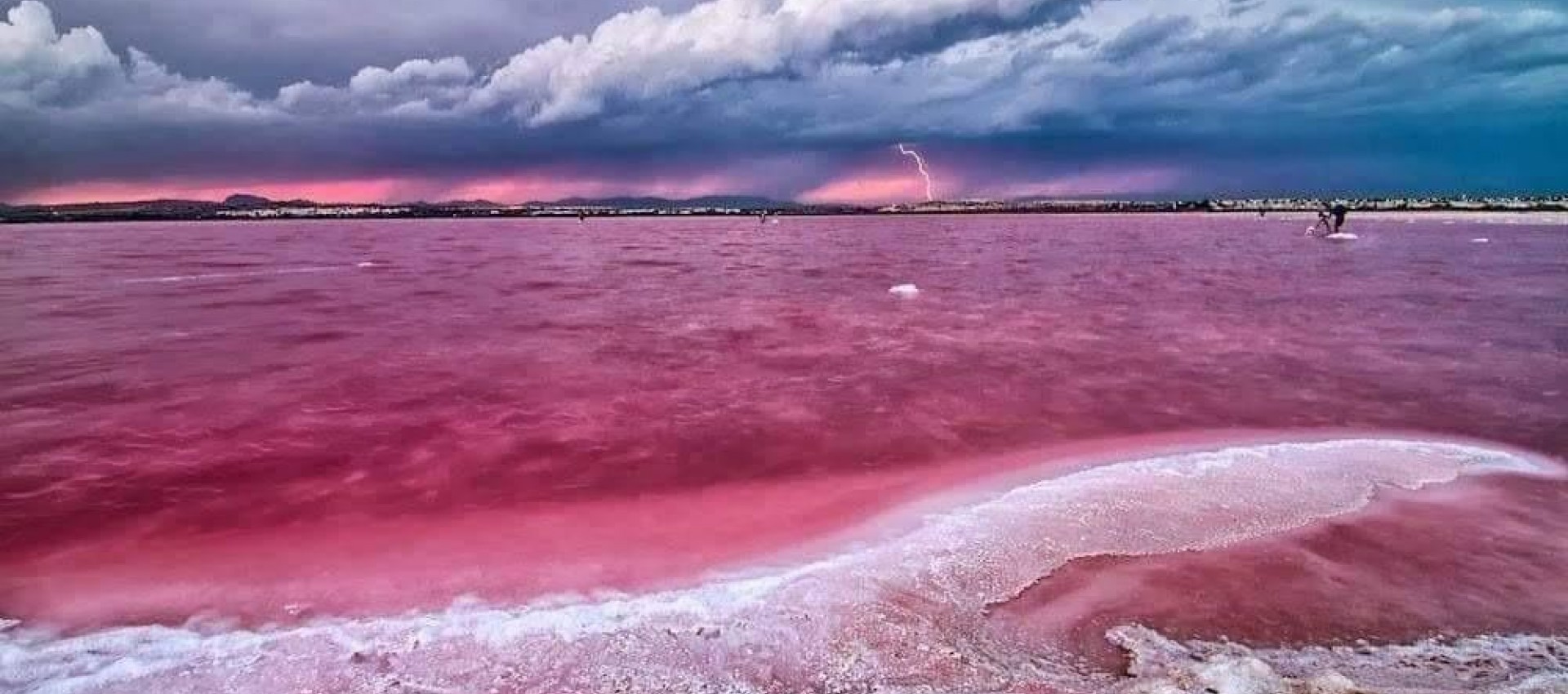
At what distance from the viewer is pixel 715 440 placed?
9281mm

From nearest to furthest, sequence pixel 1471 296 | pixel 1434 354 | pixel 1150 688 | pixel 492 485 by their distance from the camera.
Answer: pixel 1150 688, pixel 492 485, pixel 1434 354, pixel 1471 296

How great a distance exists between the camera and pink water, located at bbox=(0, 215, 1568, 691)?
18.0 feet

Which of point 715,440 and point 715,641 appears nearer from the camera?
point 715,641

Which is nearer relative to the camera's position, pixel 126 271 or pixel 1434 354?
pixel 1434 354

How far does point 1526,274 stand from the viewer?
29828mm

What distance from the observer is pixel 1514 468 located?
319 inches

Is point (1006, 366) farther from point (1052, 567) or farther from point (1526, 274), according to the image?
point (1526, 274)

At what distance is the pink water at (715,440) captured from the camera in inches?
216

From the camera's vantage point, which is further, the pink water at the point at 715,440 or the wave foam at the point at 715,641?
the pink water at the point at 715,440

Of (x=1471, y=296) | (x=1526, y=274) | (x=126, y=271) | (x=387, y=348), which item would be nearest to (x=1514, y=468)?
(x=387, y=348)

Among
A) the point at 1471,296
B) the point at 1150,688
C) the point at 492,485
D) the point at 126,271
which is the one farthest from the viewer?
the point at 126,271

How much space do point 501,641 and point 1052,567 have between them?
3.59m

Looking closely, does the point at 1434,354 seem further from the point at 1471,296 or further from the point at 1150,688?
the point at 1150,688

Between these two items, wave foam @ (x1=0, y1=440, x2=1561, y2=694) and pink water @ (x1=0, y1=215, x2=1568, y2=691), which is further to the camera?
pink water @ (x1=0, y1=215, x2=1568, y2=691)
